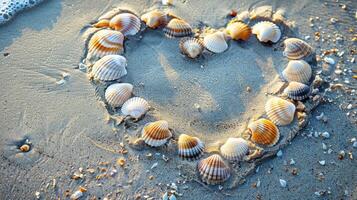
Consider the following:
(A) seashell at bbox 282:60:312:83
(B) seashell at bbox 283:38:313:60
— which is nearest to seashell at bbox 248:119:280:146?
(A) seashell at bbox 282:60:312:83

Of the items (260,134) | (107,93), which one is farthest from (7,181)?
(260,134)

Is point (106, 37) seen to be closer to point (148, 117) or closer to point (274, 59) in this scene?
point (148, 117)

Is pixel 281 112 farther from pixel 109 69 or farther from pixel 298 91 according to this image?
pixel 109 69

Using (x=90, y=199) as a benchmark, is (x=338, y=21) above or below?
above

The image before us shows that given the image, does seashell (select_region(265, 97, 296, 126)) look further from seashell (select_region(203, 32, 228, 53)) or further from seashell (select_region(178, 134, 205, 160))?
seashell (select_region(203, 32, 228, 53))

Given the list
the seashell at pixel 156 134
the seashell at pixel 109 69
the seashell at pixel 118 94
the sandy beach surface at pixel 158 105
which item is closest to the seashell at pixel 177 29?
the sandy beach surface at pixel 158 105

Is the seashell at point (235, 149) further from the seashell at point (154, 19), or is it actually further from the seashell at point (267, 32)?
the seashell at point (154, 19)

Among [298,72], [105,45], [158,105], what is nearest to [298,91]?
[298,72]
